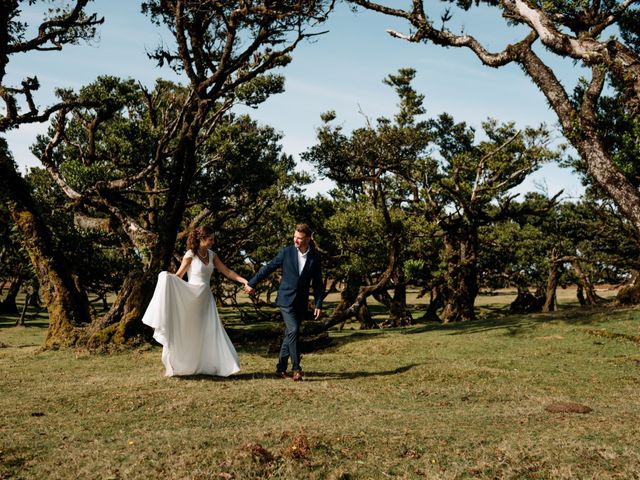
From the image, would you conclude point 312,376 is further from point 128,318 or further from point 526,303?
point 526,303

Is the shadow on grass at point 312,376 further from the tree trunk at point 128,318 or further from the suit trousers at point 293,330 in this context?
the tree trunk at point 128,318

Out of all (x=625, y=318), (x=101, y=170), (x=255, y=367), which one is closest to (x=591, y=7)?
(x=625, y=318)

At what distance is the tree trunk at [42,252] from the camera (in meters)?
14.3

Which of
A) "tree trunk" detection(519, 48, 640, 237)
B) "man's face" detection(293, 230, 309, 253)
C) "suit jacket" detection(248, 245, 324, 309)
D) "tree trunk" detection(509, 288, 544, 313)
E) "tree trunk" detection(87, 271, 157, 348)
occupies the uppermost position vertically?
"tree trunk" detection(519, 48, 640, 237)

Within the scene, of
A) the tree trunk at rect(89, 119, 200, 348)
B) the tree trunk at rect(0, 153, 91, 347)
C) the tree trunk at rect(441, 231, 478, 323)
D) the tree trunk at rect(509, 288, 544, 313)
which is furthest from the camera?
the tree trunk at rect(509, 288, 544, 313)

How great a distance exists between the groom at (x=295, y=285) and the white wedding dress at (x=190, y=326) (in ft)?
2.75

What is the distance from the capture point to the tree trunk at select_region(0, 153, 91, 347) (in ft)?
47.1

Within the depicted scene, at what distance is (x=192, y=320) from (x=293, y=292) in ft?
5.93

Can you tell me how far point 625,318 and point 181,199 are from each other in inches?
479

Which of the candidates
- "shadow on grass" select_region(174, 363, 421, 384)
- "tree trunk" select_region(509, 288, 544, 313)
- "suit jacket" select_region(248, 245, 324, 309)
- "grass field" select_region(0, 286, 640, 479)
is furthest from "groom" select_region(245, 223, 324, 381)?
"tree trunk" select_region(509, 288, 544, 313)

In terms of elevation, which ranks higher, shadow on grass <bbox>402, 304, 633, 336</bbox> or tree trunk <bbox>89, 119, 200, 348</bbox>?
tree trunk <bbox>89, 119, 200, 348</bbox>

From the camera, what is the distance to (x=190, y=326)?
9.54 metres

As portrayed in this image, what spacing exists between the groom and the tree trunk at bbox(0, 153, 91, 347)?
23.5 feet

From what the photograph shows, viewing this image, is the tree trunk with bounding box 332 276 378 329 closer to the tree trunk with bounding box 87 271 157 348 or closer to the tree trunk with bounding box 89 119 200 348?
the tree trunk with bounding box 89 119 200 348
